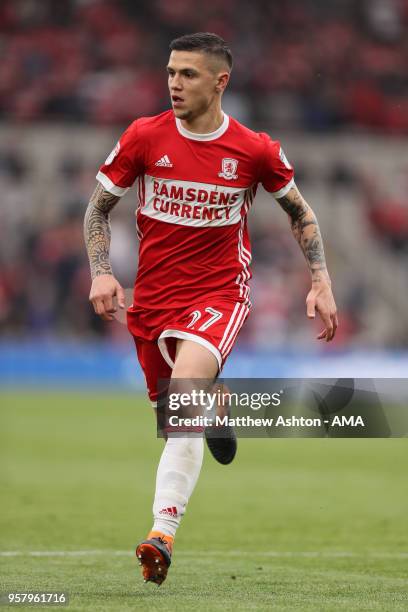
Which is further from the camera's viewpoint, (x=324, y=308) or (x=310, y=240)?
(x=310, y=240)

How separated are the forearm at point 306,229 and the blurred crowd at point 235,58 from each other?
17342 millimetres

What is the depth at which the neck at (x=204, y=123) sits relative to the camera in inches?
240

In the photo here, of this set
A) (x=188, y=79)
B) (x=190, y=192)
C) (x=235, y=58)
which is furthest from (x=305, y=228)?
(x=235, y=58)

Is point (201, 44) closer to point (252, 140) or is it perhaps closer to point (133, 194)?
point (252, 140)

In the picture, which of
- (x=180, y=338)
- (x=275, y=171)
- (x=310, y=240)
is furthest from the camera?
(x=310, y=240)

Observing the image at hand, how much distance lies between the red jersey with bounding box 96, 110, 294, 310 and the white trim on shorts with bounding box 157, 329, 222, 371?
6.6 inches

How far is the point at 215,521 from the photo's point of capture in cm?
920

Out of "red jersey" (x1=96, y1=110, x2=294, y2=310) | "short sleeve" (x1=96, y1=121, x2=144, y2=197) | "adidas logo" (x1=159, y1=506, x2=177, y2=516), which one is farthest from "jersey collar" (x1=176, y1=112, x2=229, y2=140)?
"adidas logo" (x1=159, y1=506, x2=177, y2=516)

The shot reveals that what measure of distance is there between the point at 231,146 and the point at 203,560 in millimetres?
2498

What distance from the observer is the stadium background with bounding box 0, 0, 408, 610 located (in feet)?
67.6

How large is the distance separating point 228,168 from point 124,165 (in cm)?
52

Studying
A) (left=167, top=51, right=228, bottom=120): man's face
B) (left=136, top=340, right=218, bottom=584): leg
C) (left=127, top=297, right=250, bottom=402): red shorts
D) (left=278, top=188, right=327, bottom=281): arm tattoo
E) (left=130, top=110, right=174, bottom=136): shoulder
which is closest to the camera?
(left=136, top=340, right=218, bottom=584): leg

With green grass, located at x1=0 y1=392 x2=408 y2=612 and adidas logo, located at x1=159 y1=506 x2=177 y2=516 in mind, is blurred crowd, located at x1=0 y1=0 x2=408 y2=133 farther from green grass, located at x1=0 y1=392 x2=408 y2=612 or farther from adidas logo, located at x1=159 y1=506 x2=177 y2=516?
adidas logo, located at x1=159 y1=506 x2=177 y2=516

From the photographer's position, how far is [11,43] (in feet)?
79.6
